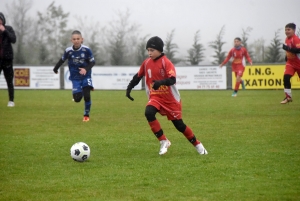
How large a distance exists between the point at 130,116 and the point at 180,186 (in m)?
8.63

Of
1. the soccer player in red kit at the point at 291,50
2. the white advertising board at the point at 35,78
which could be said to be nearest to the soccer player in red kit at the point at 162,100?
the soccer player in red kit at the point at 291,50

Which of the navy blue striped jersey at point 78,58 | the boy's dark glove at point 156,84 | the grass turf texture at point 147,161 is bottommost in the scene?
the grass turf texture at point 147,161

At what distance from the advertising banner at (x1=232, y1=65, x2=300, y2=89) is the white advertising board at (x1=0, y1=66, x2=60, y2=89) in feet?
32.4

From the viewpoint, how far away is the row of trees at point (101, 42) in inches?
1396

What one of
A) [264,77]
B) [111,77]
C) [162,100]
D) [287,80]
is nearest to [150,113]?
[162,100]

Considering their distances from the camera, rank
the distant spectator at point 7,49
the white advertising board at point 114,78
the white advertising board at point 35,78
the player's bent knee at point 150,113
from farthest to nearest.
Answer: the white advertising board at point 35,78
the white advertising board at point 114,78
the distant spectator at point 7,49
the player's bent knee at point 150,113

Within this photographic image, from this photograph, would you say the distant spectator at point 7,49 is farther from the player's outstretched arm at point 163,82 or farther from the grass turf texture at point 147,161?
the player's outstretched arm at point 163,82

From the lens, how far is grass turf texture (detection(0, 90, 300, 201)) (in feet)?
19.9

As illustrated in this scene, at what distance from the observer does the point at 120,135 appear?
36.0 ft

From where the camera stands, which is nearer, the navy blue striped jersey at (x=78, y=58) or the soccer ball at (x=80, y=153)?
the soccer ball at (x=80, y=153)

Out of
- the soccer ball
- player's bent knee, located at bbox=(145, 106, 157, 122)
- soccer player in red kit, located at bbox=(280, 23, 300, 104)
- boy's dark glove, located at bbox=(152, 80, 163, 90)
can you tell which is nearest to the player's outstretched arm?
boy's dark glove, located at bbox=(152, 80, 163, 90)

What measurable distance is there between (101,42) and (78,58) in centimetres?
3093

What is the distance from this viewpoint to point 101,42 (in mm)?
44656

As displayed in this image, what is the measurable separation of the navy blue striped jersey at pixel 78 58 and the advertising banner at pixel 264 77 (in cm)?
1684
